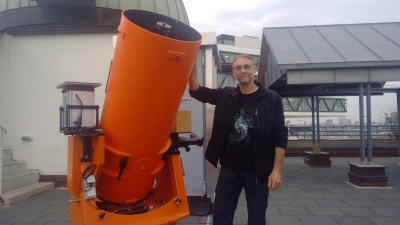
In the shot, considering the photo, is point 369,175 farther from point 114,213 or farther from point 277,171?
point 114,213

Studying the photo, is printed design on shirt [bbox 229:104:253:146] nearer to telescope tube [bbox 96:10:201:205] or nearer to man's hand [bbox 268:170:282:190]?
man's hand [bbox 268:170:282:190]

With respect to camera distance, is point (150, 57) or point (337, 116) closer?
point (150, 57)

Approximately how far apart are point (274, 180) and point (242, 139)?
17.9 inches

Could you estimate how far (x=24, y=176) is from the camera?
23.0ft

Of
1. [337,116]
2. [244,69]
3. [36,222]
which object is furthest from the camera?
[337,116]

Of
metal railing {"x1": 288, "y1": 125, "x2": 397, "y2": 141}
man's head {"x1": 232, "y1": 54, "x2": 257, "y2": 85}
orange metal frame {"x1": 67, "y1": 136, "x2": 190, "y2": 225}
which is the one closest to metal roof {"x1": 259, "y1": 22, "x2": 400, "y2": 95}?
man's head {"x1": 232, "y1": 54, "x2": 257, "y2": 85}

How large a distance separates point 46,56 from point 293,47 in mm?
5967

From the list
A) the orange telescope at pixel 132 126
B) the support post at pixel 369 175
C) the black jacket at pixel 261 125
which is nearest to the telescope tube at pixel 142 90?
the orange telescope at pixel 132 126

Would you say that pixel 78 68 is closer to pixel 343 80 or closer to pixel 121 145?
pixel 121 145

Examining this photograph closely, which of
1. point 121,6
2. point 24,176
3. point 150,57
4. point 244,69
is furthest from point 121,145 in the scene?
point 121,6

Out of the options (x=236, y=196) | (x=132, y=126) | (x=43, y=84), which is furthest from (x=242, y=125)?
(x=43, y=84)

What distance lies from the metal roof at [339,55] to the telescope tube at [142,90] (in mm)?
5288

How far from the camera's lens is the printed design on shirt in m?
3.07

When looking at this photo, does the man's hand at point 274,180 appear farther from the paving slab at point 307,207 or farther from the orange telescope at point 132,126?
the paving slab at point 307,207
